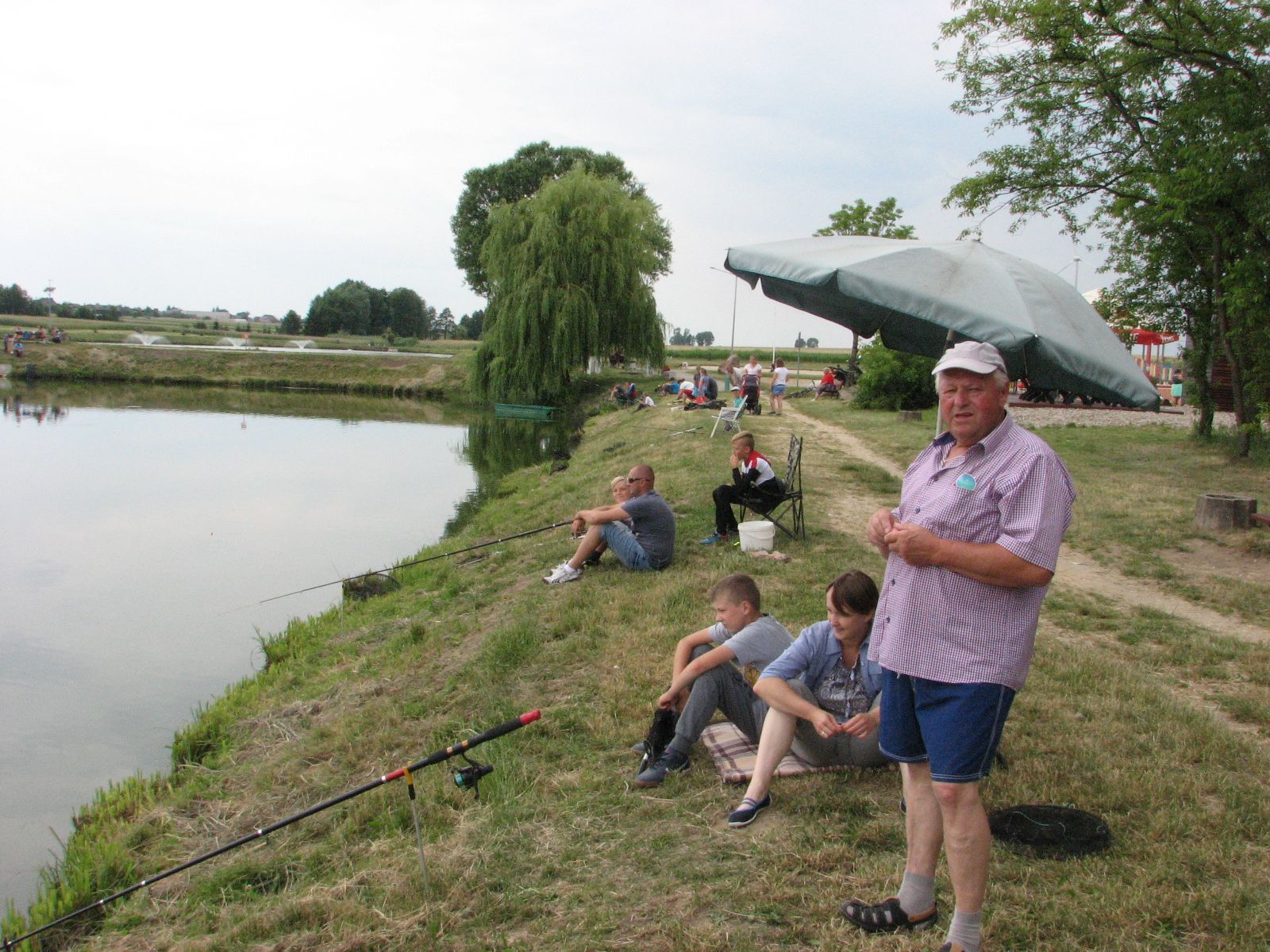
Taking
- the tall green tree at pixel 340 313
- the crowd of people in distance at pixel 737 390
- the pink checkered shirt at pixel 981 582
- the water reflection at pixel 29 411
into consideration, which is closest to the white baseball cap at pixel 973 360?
the pink checkered shirt at pixel 981 582

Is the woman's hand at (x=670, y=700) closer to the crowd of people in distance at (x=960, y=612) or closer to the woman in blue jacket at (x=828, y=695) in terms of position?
the woman in blue jacket at (x=828, y=695)

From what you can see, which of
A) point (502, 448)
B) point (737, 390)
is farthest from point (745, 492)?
point (502, 448)

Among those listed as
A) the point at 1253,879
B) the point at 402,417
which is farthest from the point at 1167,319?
the point at 402,417

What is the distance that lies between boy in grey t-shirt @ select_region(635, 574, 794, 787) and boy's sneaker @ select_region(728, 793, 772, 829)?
1.55 feet

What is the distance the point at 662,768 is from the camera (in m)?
4.12

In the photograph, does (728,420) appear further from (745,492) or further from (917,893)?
(917,893)

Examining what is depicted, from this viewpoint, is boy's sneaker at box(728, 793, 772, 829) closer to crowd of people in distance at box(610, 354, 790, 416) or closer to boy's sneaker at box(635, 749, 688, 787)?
boy's sneaker at box(635, 749, 688, 787)

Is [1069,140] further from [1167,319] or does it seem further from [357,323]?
[357,323]

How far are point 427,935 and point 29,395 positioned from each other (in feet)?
146

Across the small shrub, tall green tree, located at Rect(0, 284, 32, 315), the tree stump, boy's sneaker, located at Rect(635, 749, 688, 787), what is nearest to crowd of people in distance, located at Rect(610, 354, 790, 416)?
the small shrub

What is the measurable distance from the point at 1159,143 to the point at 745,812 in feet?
39.6

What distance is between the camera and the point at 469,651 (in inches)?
276

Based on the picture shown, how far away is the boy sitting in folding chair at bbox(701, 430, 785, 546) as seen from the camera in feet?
27.7

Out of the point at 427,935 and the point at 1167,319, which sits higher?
the point at 1167,319
